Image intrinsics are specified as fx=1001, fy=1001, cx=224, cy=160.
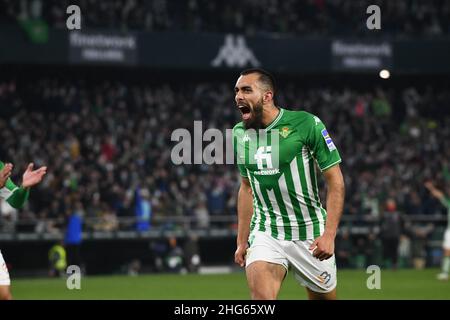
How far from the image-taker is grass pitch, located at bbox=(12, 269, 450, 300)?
56.6 ft

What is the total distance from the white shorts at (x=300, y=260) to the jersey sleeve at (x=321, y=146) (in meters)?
0.69

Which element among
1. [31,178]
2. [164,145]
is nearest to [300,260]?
[31,178]

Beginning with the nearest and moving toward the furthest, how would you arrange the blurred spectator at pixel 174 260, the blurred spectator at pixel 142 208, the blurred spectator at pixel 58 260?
the blurred spectator at pixel 58 260
the blurred spectator at pixel 142 208
the blurred spectator at pixel 174 260

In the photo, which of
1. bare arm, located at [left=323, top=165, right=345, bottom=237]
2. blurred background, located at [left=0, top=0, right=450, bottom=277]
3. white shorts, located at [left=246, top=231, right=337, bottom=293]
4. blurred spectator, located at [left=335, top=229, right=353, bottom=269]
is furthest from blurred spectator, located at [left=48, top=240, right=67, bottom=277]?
bare arm, located at [left=323, top=165, right=345, bottom=237]

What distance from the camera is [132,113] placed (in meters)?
32.0

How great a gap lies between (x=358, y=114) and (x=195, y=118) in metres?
6.32

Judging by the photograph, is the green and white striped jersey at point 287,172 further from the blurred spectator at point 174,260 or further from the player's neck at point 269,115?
the blurred spectator at point 174,260

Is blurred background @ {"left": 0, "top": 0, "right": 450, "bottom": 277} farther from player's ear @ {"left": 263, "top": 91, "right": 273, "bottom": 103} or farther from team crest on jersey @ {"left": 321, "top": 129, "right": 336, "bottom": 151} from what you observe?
team crest on jersey @ {"left": 321, "top": 129, "right": 336, "bottom": 151}

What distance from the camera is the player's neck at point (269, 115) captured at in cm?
817

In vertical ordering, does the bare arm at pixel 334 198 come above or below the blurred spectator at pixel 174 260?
above

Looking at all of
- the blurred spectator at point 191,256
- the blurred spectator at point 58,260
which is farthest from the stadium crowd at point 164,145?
the blurred spectator at point 191,256

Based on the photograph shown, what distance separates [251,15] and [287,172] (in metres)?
27.1

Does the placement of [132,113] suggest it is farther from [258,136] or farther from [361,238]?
[258,136]

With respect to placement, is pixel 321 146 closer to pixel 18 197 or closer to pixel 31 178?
pixel 31 178
